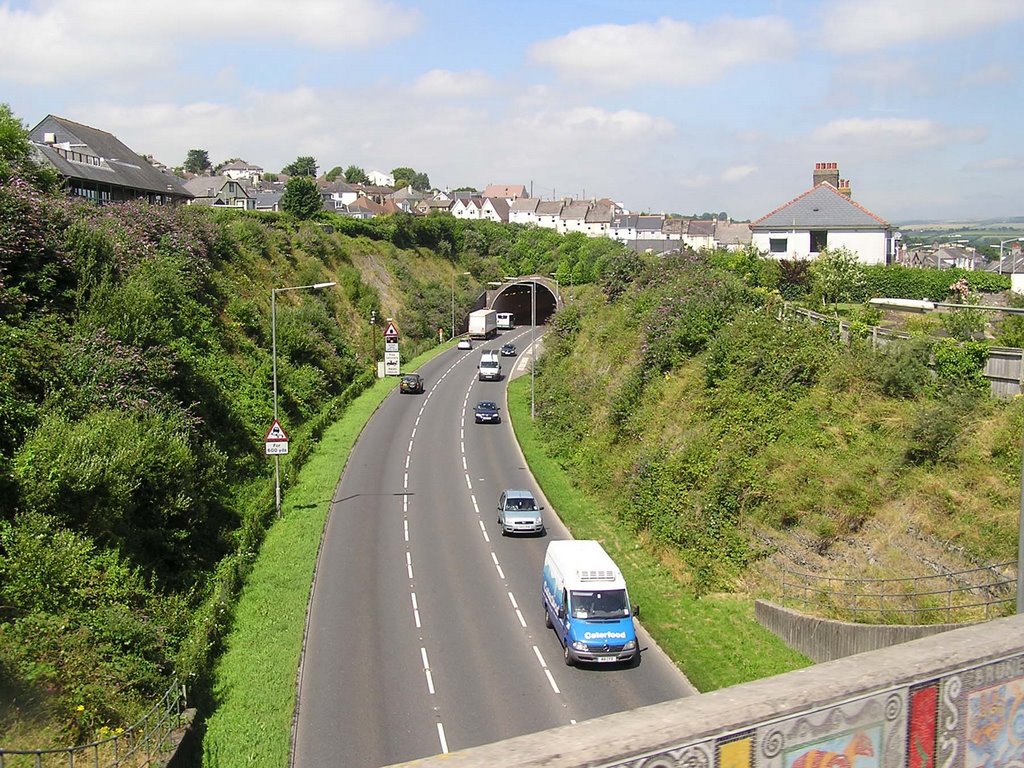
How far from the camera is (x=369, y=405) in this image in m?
54.6

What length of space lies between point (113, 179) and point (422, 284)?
122 feet

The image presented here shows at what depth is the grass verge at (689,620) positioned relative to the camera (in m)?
20.4

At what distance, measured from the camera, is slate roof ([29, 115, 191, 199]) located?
179 feet

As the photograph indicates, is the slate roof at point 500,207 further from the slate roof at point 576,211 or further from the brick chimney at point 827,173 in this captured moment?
the brick chimney at point 827,173

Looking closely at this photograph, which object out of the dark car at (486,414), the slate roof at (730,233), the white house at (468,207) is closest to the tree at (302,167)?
the white house at (468,207)

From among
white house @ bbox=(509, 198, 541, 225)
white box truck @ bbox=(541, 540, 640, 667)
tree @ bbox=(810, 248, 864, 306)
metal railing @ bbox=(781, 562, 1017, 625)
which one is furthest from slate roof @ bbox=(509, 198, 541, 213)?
metal railing @ bbox=(781, 562, 1017, 625)

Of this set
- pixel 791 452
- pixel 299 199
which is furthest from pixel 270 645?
pixel 299 199

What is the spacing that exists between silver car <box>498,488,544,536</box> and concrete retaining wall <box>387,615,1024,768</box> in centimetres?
2612

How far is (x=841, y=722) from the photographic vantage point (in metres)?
4.88

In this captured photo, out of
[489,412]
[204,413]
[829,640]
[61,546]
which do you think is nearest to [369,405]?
[489,412]

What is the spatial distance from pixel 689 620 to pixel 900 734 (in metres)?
19.2

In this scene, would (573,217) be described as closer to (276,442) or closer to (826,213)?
(826,213)

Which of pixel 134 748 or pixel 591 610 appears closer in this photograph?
pixel 134 748

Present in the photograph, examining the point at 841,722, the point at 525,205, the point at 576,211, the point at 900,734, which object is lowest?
the point at 900,734
